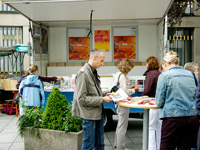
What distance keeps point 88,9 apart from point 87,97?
3892 millimetres

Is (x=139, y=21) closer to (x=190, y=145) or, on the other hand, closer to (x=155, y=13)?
(x=155, y=13)

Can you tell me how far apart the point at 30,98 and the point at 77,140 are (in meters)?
1.83

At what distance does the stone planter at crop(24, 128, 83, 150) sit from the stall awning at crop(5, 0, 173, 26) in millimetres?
2938

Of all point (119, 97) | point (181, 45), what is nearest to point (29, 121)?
point (119, 97)

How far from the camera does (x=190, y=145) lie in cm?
376

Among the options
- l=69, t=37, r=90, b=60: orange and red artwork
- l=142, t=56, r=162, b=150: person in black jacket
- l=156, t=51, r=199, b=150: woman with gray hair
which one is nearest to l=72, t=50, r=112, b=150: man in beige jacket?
l=156, t=51, r=199, b=150: woman with gray hair

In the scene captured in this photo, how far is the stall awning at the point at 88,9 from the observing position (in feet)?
21.7

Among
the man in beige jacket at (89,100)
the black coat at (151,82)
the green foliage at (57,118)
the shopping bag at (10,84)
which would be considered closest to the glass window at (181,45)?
the shopping bag at (10,84)

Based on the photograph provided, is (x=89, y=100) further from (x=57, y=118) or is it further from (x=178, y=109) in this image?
(x=57, y=118)

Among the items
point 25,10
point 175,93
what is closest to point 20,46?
point 25,10

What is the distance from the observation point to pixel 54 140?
5.40 meters

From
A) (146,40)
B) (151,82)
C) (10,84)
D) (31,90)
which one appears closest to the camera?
(151,82)

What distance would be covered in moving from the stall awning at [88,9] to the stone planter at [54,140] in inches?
116

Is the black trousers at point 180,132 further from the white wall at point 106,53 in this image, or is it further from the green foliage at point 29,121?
the white wall at point 106,53
